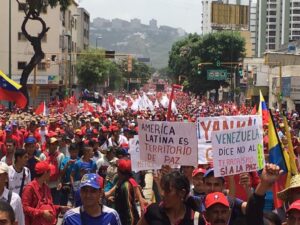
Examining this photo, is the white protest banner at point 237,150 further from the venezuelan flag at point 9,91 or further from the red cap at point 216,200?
the venezuelan flag at point 9,91

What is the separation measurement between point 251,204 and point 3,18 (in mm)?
56835

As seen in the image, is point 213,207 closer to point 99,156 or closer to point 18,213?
point 18,213

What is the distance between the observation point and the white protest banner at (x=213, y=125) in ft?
22.6

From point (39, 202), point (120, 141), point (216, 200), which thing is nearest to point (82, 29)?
point (120, 141)

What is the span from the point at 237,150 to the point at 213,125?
5.75 ft

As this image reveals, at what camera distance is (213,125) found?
7980 millimetres

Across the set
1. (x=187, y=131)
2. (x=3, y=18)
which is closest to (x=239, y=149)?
(x=187, y=131)

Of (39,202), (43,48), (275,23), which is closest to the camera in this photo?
(39,202)

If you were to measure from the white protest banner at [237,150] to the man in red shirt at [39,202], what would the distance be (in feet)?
5.69

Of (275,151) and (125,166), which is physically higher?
(275,151)

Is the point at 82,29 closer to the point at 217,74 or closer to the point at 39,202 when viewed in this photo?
the point at 217,74

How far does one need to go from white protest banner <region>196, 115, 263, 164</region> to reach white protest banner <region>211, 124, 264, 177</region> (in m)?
0.23

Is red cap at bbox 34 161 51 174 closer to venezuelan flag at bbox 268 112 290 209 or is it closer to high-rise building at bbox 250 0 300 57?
venezuelan flag at bbox 268 112 290 209

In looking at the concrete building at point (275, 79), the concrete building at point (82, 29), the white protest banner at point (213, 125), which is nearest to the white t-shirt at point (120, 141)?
the white protest banner at point (213, 125)
